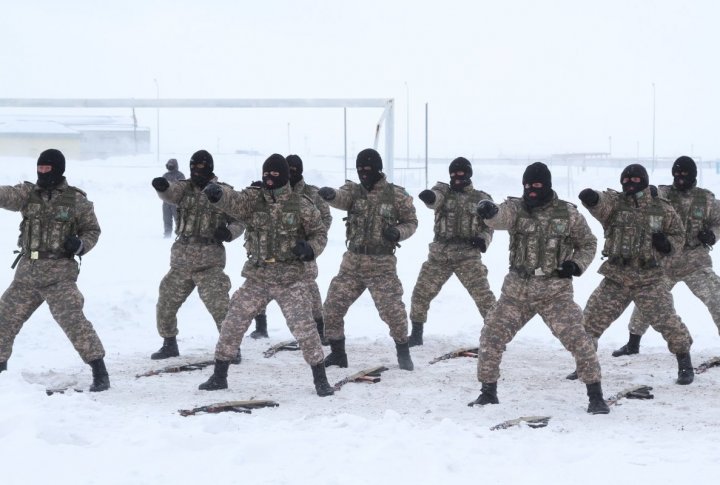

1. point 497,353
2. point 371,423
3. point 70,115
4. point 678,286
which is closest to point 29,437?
point 371,423

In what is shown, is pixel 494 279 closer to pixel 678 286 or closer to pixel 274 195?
pixel 678 286

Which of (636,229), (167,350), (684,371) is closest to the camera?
(636,229)

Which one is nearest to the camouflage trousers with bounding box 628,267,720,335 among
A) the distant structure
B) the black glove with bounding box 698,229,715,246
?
the black glove with bounding box 698,229,715,246

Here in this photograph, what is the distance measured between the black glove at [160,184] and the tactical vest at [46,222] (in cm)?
72

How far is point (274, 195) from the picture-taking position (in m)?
6.61

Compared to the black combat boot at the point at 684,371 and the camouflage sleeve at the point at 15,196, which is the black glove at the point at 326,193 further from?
the black combat boot at the point at 684,371

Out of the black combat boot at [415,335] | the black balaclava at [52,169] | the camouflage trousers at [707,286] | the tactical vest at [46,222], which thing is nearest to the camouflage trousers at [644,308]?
the camouflage trousers at [707,286]

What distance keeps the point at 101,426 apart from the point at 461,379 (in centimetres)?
335

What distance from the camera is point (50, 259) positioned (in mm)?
6539

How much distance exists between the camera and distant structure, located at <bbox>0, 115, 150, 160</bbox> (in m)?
36.6

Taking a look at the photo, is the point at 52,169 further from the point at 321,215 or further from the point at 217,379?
the point at 321,215

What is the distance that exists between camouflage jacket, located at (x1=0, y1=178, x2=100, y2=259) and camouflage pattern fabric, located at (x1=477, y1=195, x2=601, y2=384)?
3334 mm

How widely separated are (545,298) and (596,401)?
89cm

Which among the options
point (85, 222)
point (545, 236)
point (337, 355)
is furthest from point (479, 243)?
point (85, 222)
